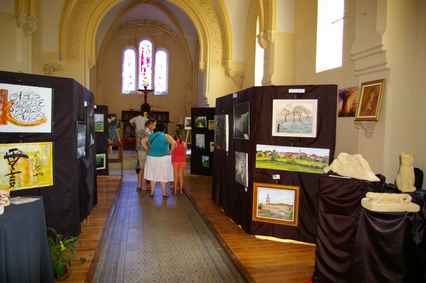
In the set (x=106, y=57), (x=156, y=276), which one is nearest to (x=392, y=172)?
(x=156, y=276)

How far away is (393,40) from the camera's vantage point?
4.32m

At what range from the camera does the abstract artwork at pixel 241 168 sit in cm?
502

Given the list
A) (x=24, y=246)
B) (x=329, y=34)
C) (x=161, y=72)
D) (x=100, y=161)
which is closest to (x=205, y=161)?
(x=100, y=161)

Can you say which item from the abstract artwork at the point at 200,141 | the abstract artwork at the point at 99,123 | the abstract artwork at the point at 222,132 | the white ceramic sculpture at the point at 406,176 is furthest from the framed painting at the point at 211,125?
the white ceramic sculpture at the point at 406,176

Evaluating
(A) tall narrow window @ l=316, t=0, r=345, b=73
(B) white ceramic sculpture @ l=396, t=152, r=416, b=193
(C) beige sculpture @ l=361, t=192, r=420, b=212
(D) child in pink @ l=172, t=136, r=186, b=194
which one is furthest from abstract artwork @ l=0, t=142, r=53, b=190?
(A) tall narrow window @ l=316, t=0, r=345, b=73

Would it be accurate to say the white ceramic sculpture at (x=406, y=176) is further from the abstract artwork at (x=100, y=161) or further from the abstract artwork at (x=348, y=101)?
the abstract artwork at (x=100, y=161)

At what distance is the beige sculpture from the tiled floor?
169 cm

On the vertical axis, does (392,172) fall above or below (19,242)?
above

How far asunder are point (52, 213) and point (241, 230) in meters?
2.63

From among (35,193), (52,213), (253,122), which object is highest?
(253,122)

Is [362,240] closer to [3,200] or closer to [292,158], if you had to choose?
[292,158]

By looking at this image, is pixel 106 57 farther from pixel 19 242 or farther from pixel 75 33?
pixel 19 242

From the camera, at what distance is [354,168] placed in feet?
11.0

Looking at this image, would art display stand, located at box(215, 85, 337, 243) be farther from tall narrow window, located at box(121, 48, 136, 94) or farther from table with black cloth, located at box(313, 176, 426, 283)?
tall narrow window, located at box(121, 48, 136, 94)
